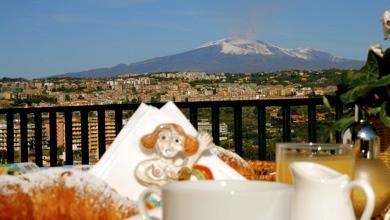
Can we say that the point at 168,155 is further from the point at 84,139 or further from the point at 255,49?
the point at 255,49

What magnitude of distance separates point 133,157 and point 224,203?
75 centimetres

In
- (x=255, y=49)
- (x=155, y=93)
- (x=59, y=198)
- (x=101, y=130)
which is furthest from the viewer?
(x=255, y=49)

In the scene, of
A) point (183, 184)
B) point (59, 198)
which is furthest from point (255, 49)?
point (183, 184)

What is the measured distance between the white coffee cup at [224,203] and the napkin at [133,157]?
2.01 ft

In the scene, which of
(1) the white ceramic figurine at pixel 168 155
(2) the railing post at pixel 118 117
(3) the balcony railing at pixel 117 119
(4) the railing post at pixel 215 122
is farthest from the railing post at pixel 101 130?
(1) the white ceramic figurine at pixel 168 155

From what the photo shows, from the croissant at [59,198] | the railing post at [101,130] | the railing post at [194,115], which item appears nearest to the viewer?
the croissant at [59,198]

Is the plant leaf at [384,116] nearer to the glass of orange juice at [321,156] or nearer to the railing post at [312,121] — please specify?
the glass of orange juice at [321,156]

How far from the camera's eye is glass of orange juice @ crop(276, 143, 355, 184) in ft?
4.19

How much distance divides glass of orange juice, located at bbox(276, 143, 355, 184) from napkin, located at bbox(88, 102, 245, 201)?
0.29m

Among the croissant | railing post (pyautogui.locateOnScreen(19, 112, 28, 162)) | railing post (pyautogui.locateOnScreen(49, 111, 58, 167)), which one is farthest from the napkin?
railing post (pyautogui.locateOnScreen(19, 112, 28, 162))

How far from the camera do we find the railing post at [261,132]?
4746 mm

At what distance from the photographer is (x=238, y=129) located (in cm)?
489

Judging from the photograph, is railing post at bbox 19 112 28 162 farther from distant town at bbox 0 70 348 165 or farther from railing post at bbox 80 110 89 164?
railing post at bbox 80 110 89 164

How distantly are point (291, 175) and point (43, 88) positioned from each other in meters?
8.78
